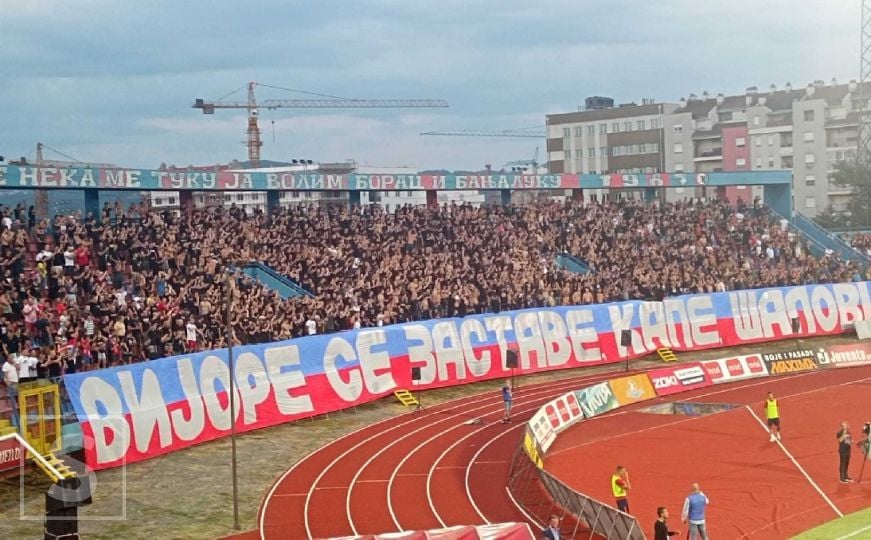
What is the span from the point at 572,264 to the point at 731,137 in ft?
228

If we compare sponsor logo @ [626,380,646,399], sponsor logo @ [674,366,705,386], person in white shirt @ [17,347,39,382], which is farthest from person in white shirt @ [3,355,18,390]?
sponsor logo @ [674,366,705,386]

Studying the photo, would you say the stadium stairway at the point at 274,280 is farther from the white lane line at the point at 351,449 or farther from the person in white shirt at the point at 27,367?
the person in white shirt at the point at 27,367

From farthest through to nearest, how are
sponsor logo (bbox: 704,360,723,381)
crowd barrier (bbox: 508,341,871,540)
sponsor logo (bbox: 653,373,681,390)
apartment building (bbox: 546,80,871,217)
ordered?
1. apartment building (bbox: 546,80,871,217)
2. sponsor logo (bbox: 704,360,723,381)
3. sponsor logo (bbox: 653,373,681,390)
4. crowd barrier (bbox: 508,341,871,540)

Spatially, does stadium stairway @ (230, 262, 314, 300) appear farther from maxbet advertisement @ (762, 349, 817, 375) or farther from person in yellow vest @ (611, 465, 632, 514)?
person in yellow vest @ (611, 465, 632, 514)

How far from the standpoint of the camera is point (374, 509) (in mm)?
26141

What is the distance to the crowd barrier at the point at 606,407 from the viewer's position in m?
22.7

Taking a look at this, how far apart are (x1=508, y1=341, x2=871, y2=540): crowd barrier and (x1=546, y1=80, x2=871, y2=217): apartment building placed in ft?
205

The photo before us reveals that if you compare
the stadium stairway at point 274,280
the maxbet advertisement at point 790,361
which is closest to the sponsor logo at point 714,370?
the maxbet advertisement at point 790,361

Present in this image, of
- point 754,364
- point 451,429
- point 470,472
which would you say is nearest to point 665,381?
point 754,364

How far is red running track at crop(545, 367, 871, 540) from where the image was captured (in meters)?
25.3

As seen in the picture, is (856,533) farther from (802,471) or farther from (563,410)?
(563,410)

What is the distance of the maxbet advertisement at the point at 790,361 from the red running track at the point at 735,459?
12.1ft

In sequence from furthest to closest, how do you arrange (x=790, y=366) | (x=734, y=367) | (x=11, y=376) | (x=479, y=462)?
(x=790, y=366) → (x=734, y=367) → (x=479, y=462) → (x=11, y=376)

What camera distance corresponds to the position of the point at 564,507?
24297 mm
